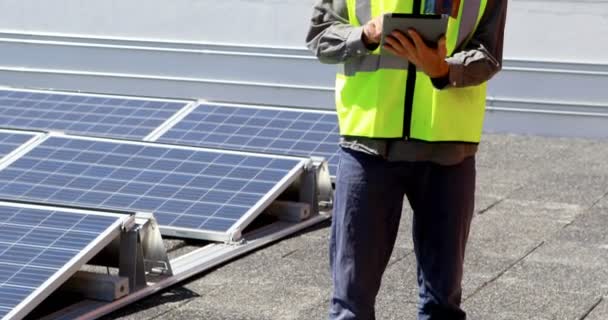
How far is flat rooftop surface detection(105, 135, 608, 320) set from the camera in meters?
6.84

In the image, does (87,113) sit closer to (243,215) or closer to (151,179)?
(151,179)

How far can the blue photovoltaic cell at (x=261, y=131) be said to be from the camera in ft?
32.3

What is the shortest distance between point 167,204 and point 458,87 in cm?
397

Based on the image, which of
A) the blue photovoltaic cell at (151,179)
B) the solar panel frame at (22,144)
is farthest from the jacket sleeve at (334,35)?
the solar panel frame at (22,144)

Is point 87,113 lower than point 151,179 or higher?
higher

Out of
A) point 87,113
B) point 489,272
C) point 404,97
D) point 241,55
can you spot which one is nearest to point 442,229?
point 404,97

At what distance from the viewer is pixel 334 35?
15.9 ft

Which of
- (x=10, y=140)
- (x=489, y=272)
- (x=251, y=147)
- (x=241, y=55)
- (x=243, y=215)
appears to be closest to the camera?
(x=489, y=272)

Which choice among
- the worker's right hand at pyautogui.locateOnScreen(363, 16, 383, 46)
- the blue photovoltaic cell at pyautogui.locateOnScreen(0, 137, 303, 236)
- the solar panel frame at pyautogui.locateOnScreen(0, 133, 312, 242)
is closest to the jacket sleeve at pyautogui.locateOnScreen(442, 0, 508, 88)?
the worker's right hand at pyautogui.locateOnScreen(363, 16, 383, 46)

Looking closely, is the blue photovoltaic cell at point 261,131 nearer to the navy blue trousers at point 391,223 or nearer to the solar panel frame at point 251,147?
the solar panel frame at point 251,147

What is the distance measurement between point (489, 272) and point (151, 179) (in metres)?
2.42

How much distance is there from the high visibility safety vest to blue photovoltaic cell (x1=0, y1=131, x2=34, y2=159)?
4.85 metres

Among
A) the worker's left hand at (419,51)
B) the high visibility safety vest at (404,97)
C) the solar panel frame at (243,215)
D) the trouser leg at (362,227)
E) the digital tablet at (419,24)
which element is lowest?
the solar panel frame at (243,215)

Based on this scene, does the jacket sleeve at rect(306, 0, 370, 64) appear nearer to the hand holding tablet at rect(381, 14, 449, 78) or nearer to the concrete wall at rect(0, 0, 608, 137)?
the hand holding tablet at rect(381, 14, 449, 78)
